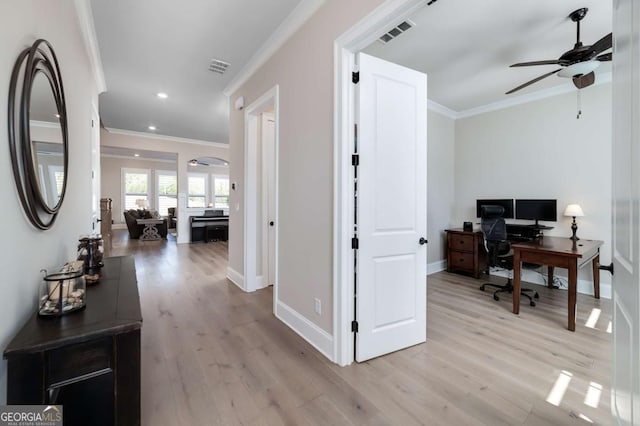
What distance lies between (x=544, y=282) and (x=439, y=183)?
2.11 meters

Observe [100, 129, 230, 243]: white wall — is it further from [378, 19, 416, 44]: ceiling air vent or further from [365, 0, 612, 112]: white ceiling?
[378, 19, 416, 44]: ceiling air vent

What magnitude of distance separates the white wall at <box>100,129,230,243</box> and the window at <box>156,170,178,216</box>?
414 cm

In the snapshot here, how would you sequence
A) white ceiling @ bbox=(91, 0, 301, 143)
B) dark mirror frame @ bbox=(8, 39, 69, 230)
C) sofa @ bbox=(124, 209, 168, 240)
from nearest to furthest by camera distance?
1. dark mirror frame @ bbox=(8, 39, 69, 230)
2. white ceiling @ bbox=(91, 0, 301, 143)
3. sofa @ bbox=(124, 209, 168, 240)

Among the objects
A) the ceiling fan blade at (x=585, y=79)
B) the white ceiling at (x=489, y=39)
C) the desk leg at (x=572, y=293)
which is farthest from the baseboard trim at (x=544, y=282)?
the white ceiling at (x=489, y=39)

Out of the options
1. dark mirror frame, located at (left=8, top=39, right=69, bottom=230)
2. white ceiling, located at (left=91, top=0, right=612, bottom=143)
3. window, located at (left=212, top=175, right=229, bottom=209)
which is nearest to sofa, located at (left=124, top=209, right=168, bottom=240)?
window, located at (left=212, top=175, right=229, bottom=209)

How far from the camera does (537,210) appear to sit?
13.0 feet

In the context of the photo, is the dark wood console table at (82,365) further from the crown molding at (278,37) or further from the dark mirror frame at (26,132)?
the crown molding at (278,37)

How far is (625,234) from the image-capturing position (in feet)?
3.15

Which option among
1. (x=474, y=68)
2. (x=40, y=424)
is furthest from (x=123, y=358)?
(x=474, y=68)

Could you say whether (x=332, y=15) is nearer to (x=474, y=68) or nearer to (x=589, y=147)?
(x=474, y=68)

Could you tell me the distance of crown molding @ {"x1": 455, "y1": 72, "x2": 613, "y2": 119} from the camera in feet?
11.4

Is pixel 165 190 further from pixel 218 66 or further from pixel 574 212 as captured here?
pixel 574 212

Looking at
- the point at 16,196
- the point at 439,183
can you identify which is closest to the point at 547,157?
the point at 439,183

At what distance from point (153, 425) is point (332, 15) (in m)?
2.89
